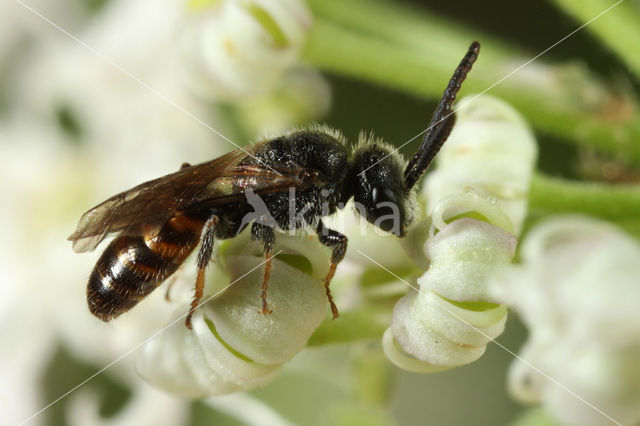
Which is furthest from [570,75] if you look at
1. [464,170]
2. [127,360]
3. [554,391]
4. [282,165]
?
[127,360]

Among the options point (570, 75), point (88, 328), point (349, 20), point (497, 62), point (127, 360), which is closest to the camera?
point (570, 75)

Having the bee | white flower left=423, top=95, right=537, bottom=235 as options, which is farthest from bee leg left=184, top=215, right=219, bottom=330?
white flower left=423, top=95, right=537, bottom=235

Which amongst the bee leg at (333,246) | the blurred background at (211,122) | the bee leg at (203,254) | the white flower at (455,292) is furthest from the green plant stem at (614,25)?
the bee leg at (203,254)

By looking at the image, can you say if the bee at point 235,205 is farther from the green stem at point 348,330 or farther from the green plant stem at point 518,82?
the green plant stem at point 518,82

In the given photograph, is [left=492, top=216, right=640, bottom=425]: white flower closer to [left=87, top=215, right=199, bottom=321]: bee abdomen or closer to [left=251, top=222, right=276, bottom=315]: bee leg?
[left=251, top=222, right=276, bottom=315]: bee leg

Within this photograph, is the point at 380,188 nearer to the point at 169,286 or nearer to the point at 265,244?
the point at 265,244

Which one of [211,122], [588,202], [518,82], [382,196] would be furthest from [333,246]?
[211,122]

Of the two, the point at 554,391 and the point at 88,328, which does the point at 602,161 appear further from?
the point at 88,328
